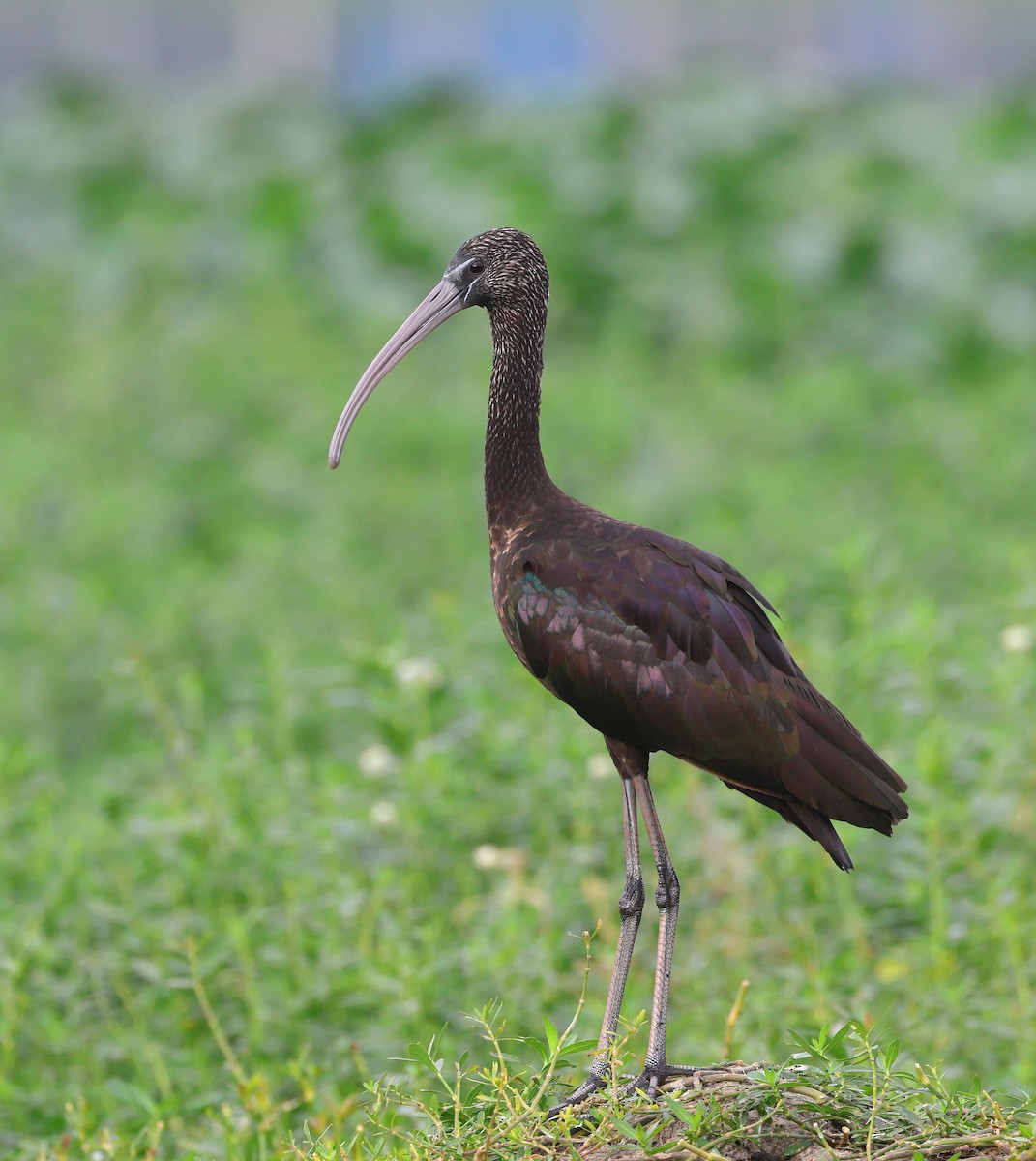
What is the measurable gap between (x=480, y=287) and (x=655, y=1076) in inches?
77.9

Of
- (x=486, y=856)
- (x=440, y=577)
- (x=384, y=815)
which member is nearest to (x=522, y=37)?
(x=440, y=577)

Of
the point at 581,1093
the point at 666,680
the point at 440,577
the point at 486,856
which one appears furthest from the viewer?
the point at 440,577

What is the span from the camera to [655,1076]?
12.9 ft

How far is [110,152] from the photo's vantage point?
62.5 ft

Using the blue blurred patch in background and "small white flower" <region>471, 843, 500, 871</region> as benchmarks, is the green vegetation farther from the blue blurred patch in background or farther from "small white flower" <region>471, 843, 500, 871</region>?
the blue blurred patch in background

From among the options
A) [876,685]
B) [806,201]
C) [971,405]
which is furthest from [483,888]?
[806,201]

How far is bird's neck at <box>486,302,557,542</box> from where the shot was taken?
4.31 meters

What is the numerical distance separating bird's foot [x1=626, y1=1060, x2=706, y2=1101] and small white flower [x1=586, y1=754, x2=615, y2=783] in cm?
215

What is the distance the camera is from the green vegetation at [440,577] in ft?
16.7

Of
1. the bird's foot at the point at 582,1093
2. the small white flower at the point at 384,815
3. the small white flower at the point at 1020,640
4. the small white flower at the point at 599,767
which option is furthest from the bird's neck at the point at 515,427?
the small white flower at the point at 1020,640

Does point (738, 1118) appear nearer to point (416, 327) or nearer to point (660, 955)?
point (660, 955)

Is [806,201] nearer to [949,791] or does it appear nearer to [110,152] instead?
[110,152]

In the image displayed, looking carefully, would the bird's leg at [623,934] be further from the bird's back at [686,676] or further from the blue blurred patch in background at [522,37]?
the blue blurred patch in background at [522,37]

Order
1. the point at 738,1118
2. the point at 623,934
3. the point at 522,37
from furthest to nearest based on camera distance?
the point at 522,37
the point at 623,934
the point at 738,1118
